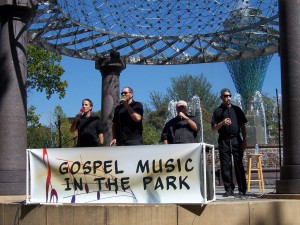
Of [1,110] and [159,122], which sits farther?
[159,122]

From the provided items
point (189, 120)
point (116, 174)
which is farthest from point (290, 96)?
point (116, 174)

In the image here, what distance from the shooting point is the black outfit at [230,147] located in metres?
8.71

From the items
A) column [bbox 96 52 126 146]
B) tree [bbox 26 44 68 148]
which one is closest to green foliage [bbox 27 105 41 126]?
tree [bbox 26 44 68 148]

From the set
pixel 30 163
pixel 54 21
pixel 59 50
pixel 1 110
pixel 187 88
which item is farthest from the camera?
pixel 187 88

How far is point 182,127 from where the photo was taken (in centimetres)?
829

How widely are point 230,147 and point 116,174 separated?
100 inches

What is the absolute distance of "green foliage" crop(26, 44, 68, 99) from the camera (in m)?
32.8

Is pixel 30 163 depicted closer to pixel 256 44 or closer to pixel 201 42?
pixel 201 42

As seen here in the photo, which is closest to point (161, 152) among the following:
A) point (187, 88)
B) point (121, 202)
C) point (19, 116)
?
point (121, 202)

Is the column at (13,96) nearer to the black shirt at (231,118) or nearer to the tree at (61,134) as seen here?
the tree at (61,134)

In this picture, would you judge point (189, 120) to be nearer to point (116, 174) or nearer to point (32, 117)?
point (116, 174)

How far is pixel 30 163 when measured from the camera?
284 inches

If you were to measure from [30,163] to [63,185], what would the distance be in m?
0.56

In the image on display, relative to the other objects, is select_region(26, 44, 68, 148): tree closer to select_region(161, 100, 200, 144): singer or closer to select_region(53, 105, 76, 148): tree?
select_region(53, 105, 76, 148): tree
